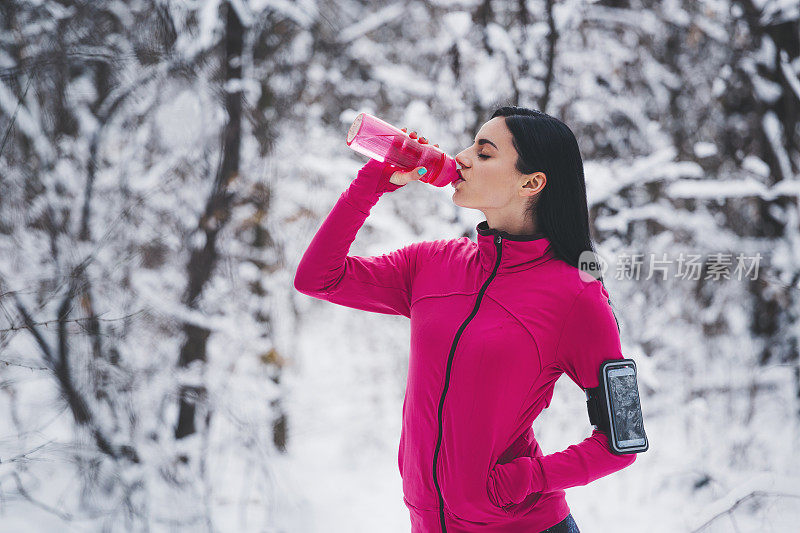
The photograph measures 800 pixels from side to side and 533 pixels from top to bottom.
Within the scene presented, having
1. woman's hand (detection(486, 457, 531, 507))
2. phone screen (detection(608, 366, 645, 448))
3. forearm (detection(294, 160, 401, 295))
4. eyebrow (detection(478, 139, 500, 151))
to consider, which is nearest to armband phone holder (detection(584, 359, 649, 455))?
phone screen (detection(608, 366, 645, 448))

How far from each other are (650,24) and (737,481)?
2626 millimetres

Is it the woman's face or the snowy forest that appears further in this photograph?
the snowy forest

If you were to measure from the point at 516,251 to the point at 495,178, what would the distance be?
0.57 feet

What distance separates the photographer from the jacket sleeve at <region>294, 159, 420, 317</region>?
56.0 inches

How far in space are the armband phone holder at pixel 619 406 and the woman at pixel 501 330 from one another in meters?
0.02

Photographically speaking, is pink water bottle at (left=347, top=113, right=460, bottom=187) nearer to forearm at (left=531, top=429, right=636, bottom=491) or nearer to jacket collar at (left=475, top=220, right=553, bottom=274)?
jacket collar at (left=475, top=220, right=553, bottom=274)

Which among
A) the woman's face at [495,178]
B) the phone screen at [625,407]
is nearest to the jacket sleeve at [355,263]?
the woman's face at [495,178]

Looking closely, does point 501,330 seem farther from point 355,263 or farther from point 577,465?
point 355,263

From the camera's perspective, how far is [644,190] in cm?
380

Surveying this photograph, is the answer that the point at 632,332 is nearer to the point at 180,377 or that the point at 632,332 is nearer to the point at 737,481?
the point at 737,481

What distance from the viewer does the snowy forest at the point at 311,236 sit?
2494 millimetres

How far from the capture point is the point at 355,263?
1526 mm

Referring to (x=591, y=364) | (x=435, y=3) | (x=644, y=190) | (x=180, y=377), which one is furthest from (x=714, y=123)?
(x=180, y=377)

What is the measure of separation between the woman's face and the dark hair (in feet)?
0.06
